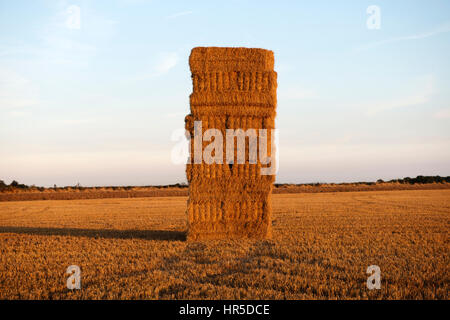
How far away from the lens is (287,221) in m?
13.6

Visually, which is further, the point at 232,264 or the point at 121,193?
the point at 121,193

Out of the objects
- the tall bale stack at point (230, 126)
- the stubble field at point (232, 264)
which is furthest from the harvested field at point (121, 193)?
the tall bale stack at point (230, 126)

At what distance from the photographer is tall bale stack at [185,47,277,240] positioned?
9562 millimetres

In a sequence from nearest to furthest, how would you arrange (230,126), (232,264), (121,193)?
1. (232,264)
2. (230,126)
3. (121,193)

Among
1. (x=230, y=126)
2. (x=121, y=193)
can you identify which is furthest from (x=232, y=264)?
(x=121, y=193)

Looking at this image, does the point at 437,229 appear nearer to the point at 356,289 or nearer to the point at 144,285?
the point at 356,289

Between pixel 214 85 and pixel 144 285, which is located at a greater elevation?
pixel 214 85

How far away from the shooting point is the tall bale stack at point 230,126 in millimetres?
9562

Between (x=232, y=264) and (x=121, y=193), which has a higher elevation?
(x=232, y=264)

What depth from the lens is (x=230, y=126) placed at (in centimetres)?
A: 955

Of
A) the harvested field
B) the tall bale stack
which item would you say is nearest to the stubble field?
the tall bale stack

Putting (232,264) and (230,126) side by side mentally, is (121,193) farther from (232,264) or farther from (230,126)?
(232,264)
